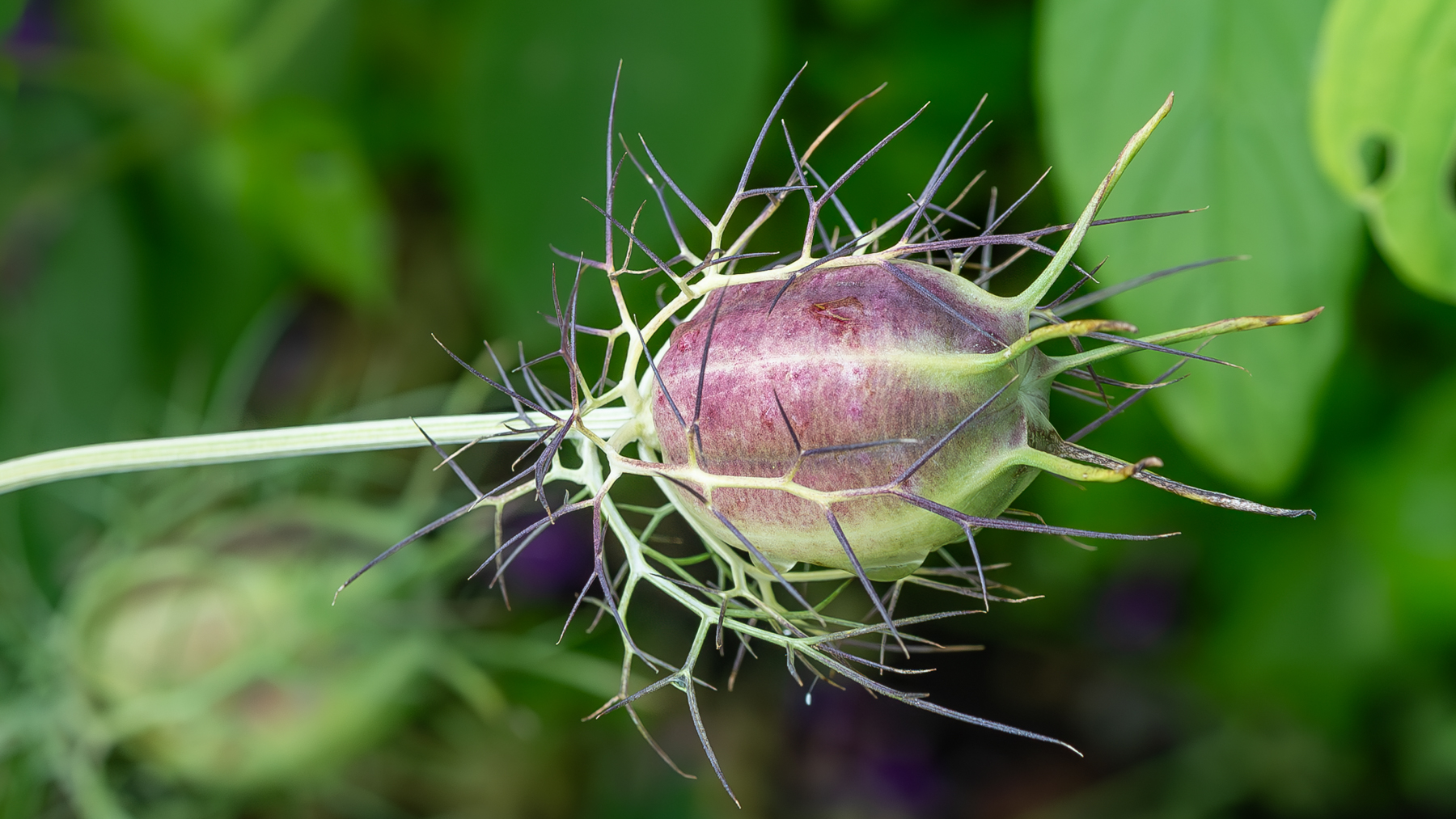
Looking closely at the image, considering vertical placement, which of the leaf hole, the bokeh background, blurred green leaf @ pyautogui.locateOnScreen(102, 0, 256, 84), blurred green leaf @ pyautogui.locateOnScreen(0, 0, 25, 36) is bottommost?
the bokeh background

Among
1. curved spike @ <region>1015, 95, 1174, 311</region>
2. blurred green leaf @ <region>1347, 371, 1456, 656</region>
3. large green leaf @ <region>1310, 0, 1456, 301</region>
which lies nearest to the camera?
curved spike @ <region>1015, 95, 1174, 311</region>

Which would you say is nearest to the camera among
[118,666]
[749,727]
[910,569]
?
[910,569]

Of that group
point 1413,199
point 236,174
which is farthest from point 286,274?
point 1413,199

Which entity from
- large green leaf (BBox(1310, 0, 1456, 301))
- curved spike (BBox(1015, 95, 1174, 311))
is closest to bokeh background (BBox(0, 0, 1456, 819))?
large green leaf (BBox(1310, 0, 1456, 301))

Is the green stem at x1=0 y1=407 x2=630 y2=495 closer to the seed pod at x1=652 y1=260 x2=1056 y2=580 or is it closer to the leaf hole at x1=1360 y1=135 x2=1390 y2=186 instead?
the seed pod at x1=652 y1=260 x2=1056 y2=580

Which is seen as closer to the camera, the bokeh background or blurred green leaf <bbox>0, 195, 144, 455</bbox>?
the bokeh background

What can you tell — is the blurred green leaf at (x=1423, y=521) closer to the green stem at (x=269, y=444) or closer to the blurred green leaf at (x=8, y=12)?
the green stem at (x=269, y=444)

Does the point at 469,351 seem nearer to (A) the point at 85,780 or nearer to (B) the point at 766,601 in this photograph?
(A) the point at 85,780

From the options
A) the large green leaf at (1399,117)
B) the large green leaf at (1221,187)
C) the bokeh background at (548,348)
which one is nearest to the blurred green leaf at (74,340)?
the bokeh background at (548,348)
